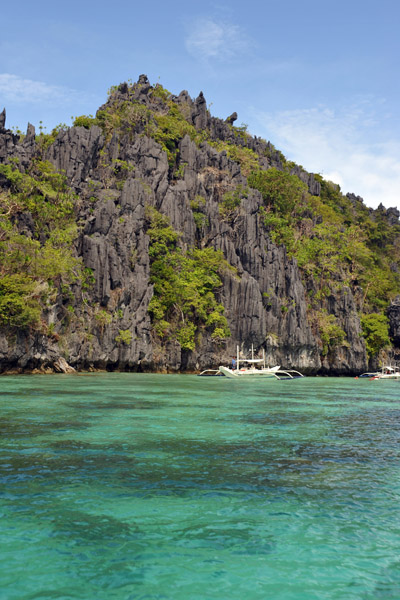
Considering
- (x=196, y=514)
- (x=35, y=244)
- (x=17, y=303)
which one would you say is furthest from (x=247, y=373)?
(x=196, y=514)

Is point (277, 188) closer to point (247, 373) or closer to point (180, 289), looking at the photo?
point (180, 289)

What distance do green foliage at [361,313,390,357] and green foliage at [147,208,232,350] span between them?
91.9ft

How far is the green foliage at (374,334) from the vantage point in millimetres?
77375

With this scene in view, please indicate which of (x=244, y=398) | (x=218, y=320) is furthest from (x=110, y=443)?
(x=218, y=320)

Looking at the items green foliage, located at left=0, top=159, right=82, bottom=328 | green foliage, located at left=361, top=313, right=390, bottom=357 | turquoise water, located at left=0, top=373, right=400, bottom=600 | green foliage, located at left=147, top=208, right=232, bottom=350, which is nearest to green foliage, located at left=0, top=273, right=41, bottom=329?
green foliage, located at left=0, top=159, right=82, bottom=328

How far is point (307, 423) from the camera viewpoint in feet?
58.9

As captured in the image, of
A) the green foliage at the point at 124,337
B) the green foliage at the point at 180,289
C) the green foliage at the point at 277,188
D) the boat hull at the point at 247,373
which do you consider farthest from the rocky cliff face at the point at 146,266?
the boat hull at the point at 247,373

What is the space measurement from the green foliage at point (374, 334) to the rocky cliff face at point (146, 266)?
3290 mm

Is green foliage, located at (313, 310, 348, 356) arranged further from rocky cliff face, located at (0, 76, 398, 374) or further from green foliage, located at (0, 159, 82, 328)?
green foliage, located at (0, 159, 82, 328)

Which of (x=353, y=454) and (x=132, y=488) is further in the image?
(x=353, y=454)

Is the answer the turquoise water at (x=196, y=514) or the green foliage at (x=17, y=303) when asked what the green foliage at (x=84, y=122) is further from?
the turquoise water at (x=196, y=514)

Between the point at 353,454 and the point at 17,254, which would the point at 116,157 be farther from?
the point at 353,454

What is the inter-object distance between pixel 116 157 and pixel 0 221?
21.1 m

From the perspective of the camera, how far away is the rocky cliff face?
52.2m
